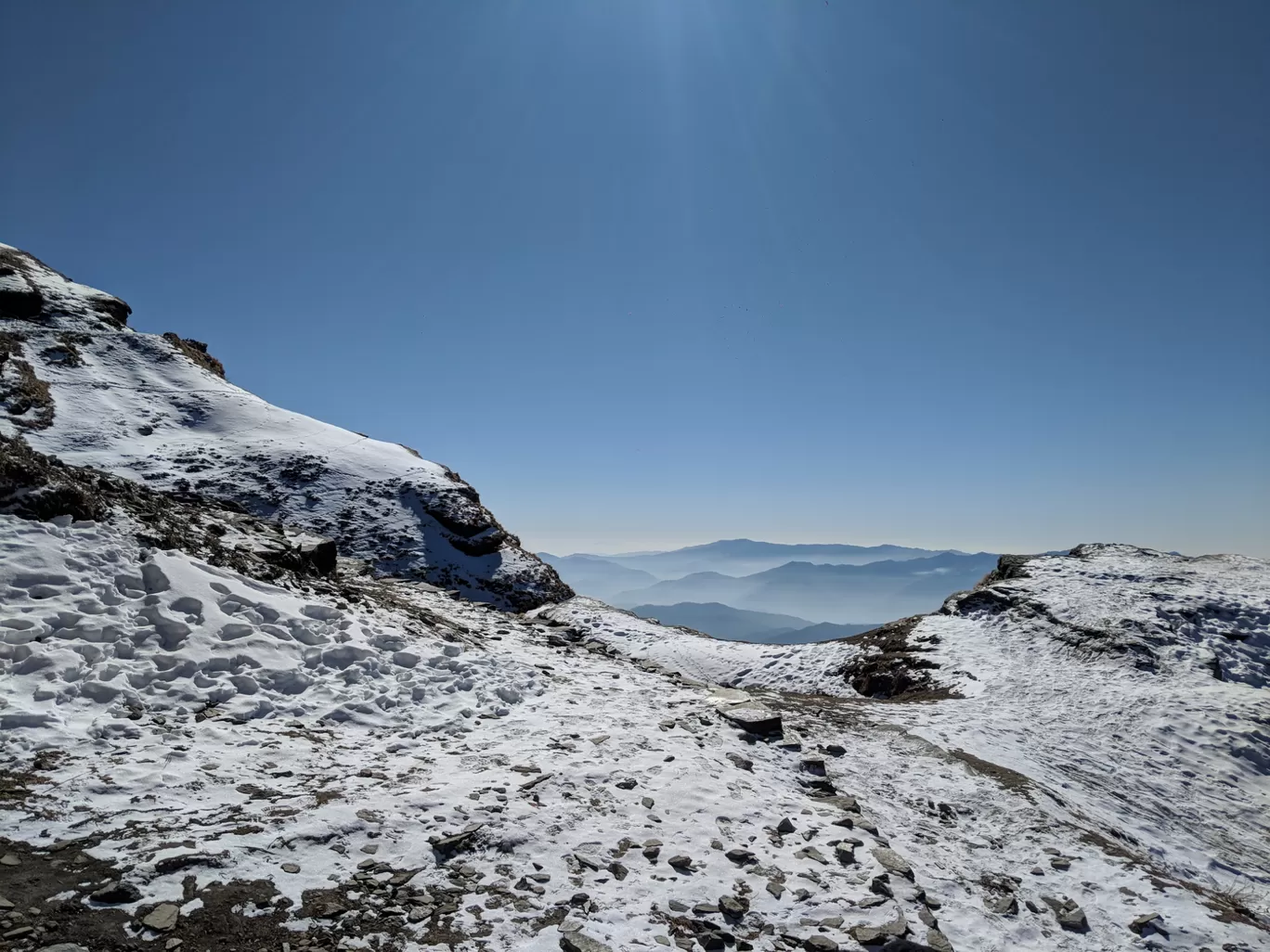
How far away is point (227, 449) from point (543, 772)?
32.1m

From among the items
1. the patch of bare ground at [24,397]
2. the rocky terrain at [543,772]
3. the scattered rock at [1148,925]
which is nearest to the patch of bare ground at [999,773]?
the rocky terrain at [543,772]

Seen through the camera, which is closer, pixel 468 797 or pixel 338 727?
pixel 468 797

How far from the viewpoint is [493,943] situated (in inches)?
227

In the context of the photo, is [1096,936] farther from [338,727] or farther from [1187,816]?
[338,727]

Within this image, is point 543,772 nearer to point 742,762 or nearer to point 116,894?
point 742,762

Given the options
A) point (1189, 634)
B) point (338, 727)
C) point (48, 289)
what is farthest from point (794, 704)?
point (48, 289)

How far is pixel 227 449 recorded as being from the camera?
33250mm

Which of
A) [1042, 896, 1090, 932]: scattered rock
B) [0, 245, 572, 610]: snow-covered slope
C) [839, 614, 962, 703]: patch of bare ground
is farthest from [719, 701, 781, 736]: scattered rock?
[0, 245, 572, 610]: snow-covered slope

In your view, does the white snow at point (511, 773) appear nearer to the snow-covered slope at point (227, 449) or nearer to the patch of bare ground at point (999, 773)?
the patch of bare ground at point (999, 773)

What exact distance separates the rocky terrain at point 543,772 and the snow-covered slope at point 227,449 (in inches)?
287

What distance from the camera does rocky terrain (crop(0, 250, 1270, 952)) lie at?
6148 mm

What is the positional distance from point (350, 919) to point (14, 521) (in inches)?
438

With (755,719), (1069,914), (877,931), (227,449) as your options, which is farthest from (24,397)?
(1069,914)

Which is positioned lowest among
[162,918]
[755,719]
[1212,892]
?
[1212,892]
